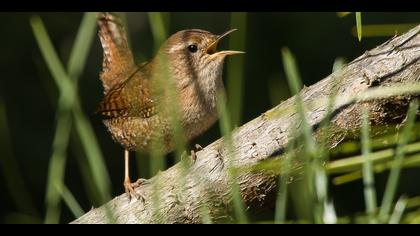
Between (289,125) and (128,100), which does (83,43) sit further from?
(128,100)

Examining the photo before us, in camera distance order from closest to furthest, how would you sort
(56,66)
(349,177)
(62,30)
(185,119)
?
(56,66)
(349,177)
(185,119)
(62,30)

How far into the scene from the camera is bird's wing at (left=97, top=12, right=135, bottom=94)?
2640mm

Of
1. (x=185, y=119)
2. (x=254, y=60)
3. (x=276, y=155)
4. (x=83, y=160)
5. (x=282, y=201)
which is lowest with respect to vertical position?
(x=282, y=201)

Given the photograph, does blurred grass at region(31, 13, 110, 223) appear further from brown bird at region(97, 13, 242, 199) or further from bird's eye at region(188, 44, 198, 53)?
bird's eye at region(188, 44, 198, 53)

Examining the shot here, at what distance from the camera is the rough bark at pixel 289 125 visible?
174cm

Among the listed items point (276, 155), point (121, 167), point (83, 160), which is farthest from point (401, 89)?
point (121, 167)

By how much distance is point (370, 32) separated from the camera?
1.18 meters

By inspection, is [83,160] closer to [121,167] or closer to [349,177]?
[349,177]

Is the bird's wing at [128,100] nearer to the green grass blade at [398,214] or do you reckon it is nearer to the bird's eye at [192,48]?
the bird's eye at [192,48]

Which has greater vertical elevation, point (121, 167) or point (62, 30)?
point (62, 30)

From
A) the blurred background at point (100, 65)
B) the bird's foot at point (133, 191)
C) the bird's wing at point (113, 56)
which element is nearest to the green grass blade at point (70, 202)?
the bird's foot at point (133, 191)

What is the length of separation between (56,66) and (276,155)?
0.79m

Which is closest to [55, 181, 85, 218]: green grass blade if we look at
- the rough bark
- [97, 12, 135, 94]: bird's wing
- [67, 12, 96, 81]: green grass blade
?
[67, 12, 96, 81]: green grass blade

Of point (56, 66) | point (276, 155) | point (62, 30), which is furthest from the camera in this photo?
point (62, 30)
